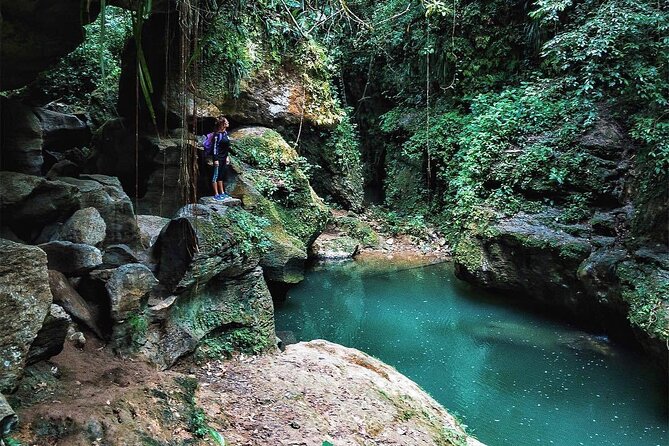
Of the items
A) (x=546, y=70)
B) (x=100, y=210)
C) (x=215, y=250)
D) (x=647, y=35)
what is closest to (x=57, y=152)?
(x=100, y=210)

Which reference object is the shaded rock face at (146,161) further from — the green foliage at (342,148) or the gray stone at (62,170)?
the green foliage at (342,148)

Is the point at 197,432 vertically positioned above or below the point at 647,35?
below

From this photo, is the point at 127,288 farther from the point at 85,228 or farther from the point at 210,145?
the point at 210,145

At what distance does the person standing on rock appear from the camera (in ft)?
24.5

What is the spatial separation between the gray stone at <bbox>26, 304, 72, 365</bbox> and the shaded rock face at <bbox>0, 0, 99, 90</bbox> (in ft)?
7.92

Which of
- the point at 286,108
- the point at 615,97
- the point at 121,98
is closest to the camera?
the point at 121,98

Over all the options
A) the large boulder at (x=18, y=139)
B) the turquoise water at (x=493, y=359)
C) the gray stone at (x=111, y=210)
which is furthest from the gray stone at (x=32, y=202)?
the turquoise water at (x=493, y=359)

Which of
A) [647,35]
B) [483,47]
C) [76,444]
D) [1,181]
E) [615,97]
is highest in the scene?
[483,47]

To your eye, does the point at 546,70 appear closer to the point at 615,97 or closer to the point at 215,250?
the point at 615,97

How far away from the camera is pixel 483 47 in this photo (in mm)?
14188

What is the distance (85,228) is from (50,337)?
1.52m

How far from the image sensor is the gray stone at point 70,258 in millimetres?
4211

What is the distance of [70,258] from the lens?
4.24 m

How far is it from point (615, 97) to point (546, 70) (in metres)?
3.47
